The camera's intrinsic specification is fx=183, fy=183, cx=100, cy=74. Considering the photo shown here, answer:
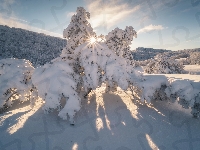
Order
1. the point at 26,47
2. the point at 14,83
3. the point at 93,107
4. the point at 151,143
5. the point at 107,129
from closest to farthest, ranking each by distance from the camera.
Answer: the point at 151,143, the point at 107,129, the point at 93,107, the point at 14,83, the point at 26,47

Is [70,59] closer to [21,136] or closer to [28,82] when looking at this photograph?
[28,82]

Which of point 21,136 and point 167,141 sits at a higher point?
point 21,136

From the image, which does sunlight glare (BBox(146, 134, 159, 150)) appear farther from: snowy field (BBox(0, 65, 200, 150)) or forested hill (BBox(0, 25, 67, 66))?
forested hill (BBox(0, 25, 67, 66))

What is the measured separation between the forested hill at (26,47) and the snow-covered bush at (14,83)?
168ft

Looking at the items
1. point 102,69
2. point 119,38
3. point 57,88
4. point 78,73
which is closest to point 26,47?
point 119,38

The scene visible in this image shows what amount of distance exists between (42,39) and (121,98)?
86.8 m

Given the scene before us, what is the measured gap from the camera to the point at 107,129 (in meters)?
7.13

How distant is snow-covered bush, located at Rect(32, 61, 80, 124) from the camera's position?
732cm

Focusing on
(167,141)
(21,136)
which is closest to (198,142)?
(167,141)

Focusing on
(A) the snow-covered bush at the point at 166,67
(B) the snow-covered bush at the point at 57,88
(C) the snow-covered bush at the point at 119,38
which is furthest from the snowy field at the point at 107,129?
Result: (A) the snow-covered bush at the point at 166,67

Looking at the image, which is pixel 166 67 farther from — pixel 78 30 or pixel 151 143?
pixel 151 143

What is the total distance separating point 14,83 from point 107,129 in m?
5.35

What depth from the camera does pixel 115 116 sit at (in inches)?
316

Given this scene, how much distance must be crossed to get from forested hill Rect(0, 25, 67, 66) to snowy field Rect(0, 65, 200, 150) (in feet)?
178
